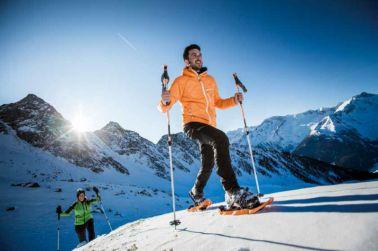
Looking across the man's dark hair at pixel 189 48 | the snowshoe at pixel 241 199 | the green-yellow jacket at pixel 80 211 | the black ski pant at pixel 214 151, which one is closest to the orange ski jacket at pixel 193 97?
the black ski pant at pixel 214 151

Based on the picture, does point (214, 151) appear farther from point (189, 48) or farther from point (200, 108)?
point (189, 48)

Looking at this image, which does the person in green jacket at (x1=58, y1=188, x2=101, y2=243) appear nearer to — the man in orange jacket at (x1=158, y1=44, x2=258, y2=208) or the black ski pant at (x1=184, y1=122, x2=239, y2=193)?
the man in orange jacket at (x1=158, y1=44, x2=258, y2=208)

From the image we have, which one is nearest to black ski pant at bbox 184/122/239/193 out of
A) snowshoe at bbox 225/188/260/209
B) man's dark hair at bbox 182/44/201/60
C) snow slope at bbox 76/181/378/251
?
snowshoe at bbox 225/188/260/209

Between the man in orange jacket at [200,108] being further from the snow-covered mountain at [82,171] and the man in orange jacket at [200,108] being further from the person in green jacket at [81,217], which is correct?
the snow-covered mountain at [82,171]

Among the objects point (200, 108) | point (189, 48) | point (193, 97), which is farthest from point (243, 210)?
point (189, 48)

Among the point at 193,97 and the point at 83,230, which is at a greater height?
the point at 193,97

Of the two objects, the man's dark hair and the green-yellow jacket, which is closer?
the man's dark hair

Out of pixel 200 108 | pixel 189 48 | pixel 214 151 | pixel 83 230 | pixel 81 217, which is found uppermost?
pixel 189 48
